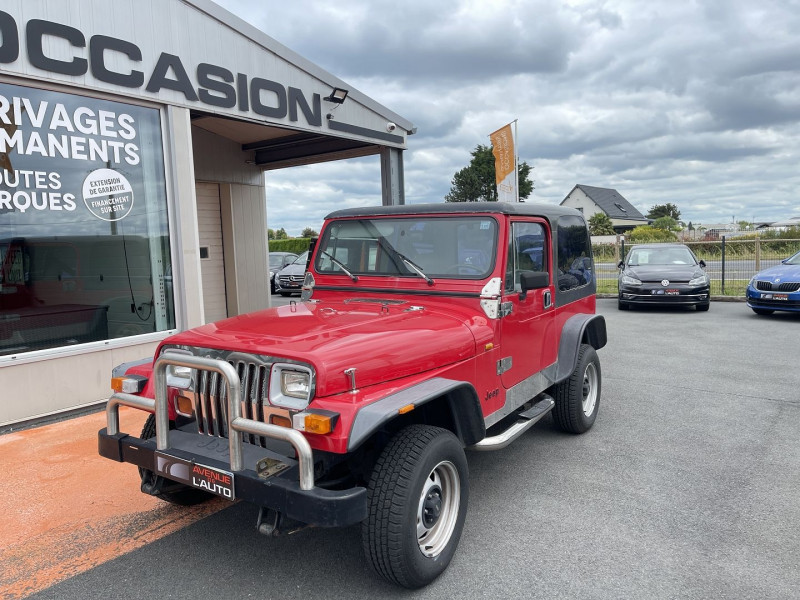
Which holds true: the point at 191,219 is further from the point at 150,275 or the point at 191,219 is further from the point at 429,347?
the point at 429,347

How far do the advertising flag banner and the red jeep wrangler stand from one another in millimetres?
8971

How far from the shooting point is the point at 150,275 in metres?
6.30

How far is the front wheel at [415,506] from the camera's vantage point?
100 inches

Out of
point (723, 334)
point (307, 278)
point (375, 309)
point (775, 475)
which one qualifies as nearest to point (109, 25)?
point (307, 278)

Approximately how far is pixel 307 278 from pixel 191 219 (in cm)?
261

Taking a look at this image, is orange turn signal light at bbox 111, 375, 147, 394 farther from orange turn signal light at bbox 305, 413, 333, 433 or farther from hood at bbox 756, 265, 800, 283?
hood at bbox 756, 265, 800, 283

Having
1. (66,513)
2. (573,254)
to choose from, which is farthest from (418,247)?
(66,513)

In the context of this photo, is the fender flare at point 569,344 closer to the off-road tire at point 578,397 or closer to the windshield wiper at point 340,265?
the off-road tire at point 578,397

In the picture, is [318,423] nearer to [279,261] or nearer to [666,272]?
[666,272]

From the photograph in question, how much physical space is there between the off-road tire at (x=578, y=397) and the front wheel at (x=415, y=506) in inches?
75.9

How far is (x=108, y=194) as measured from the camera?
5.86 m

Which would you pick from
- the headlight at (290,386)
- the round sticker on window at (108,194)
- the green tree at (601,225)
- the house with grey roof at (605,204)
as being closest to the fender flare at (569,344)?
the headlight at (290,386)

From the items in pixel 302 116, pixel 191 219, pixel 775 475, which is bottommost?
pixel 775 475

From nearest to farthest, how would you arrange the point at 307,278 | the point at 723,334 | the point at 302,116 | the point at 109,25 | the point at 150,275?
the point at 307,278, the point at 109,25, the point at 150,275, the point at 302,116, the point at 723,334
